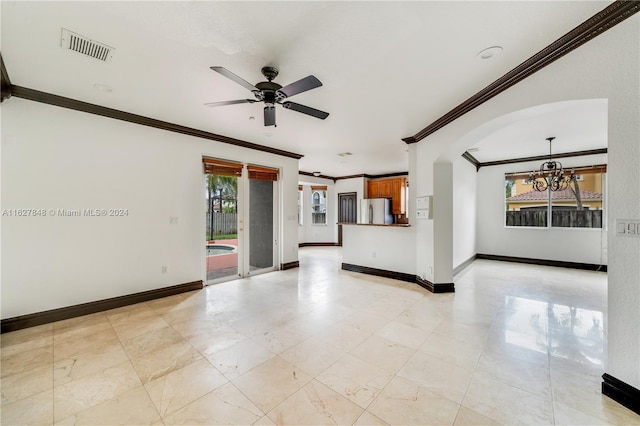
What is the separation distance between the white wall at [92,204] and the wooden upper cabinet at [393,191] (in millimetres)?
6249

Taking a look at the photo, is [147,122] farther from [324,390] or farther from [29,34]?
[324,390]

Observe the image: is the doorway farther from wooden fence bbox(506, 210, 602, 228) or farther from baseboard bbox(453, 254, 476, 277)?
wooden fence bbox(506, 210, 602, 228)

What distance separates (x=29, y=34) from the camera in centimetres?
200

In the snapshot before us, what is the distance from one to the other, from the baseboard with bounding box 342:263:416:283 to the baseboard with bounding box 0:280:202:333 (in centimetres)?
324

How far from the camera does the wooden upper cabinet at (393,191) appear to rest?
876cm

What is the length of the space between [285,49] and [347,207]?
7.77 meters

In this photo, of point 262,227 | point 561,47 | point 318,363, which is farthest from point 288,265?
point 561,47

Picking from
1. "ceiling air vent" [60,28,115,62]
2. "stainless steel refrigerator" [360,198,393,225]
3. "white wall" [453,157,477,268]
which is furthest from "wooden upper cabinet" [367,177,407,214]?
"ceiling air vent" [60,28,115,62]

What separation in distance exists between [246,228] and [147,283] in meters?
1.85

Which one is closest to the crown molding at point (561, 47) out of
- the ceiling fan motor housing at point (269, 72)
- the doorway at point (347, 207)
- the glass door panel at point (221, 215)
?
the ceiling fan motor housing at point (269, 72)

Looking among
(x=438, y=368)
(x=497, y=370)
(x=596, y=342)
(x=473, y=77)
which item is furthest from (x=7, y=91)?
(x=596, y=342)

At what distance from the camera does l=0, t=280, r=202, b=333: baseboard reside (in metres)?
2.88

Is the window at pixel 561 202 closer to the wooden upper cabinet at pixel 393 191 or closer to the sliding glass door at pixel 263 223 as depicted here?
the wooden upper cabinet at pixel 393 191

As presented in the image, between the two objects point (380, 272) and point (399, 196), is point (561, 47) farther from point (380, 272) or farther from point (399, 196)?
point (399, 196)
